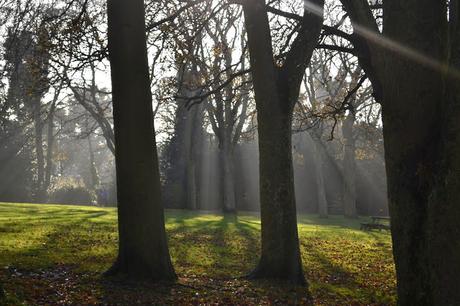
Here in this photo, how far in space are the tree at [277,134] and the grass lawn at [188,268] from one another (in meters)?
0.60

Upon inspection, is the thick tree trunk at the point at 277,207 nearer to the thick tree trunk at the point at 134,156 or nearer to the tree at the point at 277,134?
the tree at the point at 277,134

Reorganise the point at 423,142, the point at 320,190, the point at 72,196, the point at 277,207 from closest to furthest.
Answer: the point at 423,142 → the point at 277,207 → the point at 320,190 → the point at 72,196

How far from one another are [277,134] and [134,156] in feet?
9.35

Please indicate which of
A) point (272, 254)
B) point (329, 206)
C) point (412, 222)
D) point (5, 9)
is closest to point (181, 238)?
point (272, 254)

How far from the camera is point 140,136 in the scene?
812cm

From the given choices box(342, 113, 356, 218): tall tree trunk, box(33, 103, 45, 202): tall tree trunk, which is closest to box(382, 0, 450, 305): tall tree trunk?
box(342, 113, 356, 218): tall tree trunk

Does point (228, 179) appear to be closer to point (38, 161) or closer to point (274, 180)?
point (274, 180)

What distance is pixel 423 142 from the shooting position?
5.34m

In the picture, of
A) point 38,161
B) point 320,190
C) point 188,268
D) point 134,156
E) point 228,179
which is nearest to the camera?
point 134,156

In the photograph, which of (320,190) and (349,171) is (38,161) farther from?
(349,171)

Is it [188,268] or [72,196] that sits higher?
[72,196]

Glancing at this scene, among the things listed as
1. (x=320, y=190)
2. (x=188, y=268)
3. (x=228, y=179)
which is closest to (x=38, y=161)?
(x=228, y=179)

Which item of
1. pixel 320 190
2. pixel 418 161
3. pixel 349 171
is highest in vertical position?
pixel 349 171

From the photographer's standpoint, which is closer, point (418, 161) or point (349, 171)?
point (418, 161)
